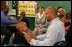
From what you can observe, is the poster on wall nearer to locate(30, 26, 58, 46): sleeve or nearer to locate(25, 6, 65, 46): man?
locate(25, 6, 65, 46): man

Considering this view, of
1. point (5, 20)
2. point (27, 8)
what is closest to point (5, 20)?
point (5, 20)

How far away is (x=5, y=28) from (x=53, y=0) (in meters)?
0.75

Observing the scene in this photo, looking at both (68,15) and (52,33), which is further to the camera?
(68,15)

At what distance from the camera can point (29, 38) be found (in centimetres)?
290

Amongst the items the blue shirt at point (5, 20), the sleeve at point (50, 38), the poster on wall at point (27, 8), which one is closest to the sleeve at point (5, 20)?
the blue shirt at point (5, 20)

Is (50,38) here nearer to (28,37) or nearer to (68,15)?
(28,37)

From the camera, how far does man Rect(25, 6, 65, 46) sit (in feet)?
8.96

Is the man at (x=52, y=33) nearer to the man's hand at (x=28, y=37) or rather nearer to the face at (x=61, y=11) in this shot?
the man's hand at (x=28, y=37)

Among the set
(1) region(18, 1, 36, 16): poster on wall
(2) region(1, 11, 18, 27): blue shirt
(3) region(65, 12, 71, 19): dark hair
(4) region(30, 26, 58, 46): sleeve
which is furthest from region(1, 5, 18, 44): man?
(3) region(65, 12, 71, 19): dark hair

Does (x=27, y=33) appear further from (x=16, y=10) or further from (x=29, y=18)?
(x=29, y=18)

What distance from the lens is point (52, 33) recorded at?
9.02 feet

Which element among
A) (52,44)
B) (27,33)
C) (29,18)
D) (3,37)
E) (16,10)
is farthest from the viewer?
(29,18)

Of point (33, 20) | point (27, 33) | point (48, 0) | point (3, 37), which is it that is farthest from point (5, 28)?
point (33, 20)

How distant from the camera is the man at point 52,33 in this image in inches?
108
